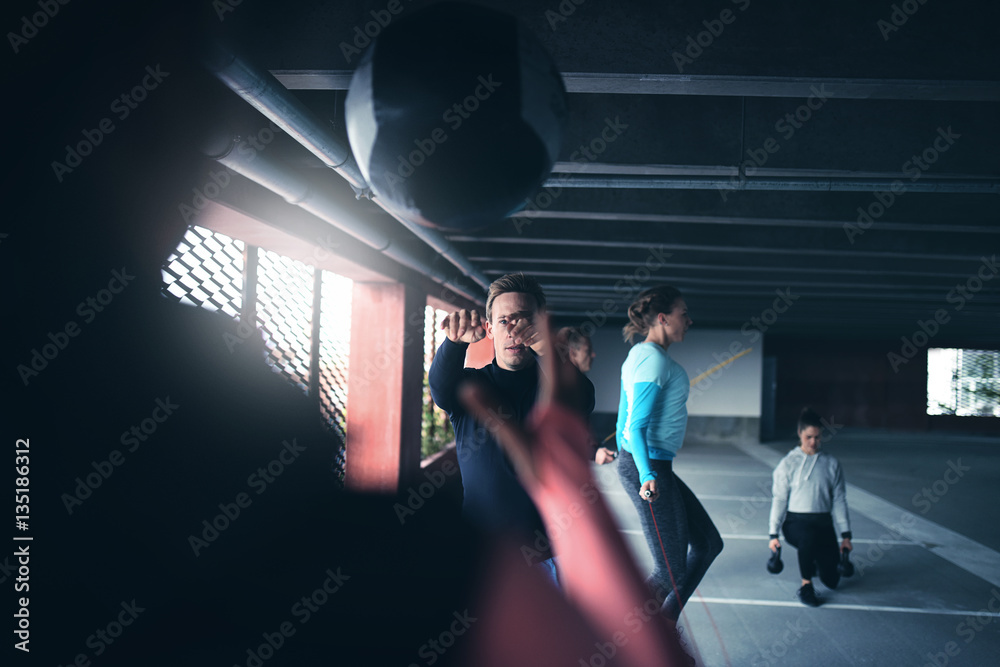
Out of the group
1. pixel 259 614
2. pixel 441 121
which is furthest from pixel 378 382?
pixel 441 121

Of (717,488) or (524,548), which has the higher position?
(524,548)

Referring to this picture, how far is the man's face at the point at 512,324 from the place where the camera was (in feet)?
6.25

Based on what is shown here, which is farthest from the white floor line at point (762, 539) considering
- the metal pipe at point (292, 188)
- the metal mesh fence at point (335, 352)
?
the metal pipe at point (292, 188)

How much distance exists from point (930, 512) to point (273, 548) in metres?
6.25

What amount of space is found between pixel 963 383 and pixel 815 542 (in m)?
17.0

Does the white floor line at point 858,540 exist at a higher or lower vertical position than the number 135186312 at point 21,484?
lower

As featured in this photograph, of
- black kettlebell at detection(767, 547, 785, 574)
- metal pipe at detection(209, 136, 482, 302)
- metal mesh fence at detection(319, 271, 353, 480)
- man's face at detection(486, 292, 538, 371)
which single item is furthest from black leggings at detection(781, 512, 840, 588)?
metal mesh fence at detection(319, 271, 353, 480)

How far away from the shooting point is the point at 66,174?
1.83 metres

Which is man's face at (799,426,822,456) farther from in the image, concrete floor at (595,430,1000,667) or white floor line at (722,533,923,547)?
white floor line at (722,533,923,547)

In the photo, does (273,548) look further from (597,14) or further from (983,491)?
(983,491)

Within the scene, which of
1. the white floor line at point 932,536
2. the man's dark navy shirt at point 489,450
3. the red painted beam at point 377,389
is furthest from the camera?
the red painted beam at point 377,389

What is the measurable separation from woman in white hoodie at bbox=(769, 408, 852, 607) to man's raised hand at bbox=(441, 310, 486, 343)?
2603 mm

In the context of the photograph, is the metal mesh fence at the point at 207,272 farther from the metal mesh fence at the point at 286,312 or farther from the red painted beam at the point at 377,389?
the red painted beam at the point at 377,389

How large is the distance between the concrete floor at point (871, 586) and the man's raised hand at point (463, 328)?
80.1 inches
